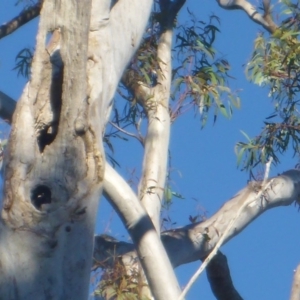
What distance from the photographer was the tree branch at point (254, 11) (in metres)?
5.91

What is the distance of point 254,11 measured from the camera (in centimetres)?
605

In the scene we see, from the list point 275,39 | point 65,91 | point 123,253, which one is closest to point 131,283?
point 123,253

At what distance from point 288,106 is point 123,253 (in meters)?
1.86

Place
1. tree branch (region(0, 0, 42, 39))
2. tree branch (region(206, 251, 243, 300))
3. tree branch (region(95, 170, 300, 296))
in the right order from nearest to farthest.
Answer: tree branch (region(95, 170, 300, 296)) < tree branch (region(206, 251, 243, 300)) < tree branch (region(0, 0, 42, 39))

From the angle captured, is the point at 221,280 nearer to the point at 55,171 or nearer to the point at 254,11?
the point at 254,11

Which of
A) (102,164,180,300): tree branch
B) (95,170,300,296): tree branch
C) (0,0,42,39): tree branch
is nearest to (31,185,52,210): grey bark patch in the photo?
(102,164,180,300): tree branch

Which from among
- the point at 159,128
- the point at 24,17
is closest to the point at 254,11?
the point at 159,128

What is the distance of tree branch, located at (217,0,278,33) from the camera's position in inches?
233

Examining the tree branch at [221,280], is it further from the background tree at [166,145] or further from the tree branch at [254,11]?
the tree branch at [254,11]

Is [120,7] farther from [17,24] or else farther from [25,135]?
[17,24]

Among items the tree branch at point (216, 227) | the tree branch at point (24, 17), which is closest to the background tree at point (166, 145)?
the tree branch at point (216, 227)

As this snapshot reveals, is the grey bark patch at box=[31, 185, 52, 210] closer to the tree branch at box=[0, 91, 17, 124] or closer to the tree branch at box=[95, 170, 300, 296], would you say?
the tree branch at box=[0, 91, 17, 124]

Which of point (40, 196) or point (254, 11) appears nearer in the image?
point (40, 196)

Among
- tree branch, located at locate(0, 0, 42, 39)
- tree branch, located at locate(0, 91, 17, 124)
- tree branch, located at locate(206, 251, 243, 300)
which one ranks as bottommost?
tree branch, located at locate(206, 251, 243, 300)
